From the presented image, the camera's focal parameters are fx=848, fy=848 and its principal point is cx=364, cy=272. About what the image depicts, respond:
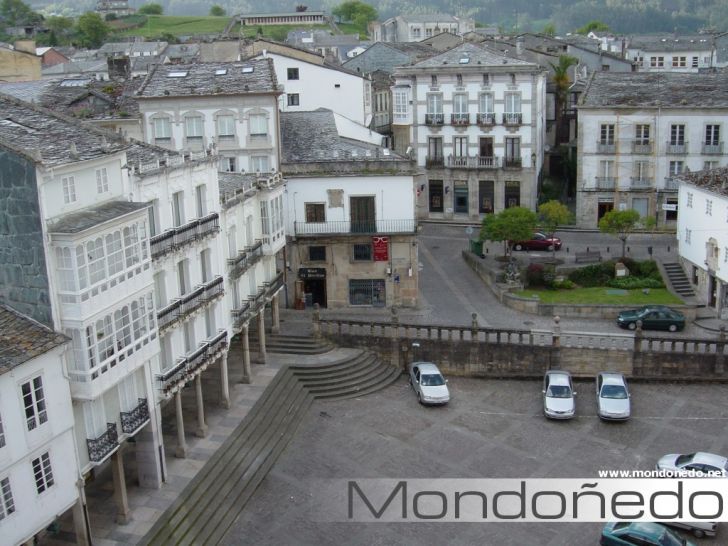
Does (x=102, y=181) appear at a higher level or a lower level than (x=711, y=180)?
higher

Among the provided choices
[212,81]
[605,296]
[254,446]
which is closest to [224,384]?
[254,446]

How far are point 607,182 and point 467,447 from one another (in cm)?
4176

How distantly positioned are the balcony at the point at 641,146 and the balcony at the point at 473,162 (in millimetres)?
12583

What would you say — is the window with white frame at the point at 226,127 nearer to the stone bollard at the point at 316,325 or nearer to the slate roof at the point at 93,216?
the stone bollard at the point at 316,325

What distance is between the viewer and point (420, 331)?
2085 inches

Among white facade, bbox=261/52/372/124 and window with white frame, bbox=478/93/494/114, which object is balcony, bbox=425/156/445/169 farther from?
white facade, bbox=261/52/372/124

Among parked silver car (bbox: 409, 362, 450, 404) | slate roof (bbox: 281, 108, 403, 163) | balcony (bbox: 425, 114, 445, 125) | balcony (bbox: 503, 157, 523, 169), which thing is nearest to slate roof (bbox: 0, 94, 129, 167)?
parked silver car (bbox: 409, 362, 450, 404)

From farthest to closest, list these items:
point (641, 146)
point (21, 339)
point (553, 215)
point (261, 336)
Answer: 1. point (641, 146)
2. point (553, 215)
3. point (261, 336)
4. point (21, 339)

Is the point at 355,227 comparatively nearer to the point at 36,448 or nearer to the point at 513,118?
the point at 513,118

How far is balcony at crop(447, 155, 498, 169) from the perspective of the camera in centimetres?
8069

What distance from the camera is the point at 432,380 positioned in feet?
158

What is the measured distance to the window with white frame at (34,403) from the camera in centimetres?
2697

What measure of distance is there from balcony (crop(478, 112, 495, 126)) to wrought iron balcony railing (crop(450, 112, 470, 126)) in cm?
116

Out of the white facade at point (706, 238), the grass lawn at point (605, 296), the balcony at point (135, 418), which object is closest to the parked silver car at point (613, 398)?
the grass lawn at point (605, 296)
